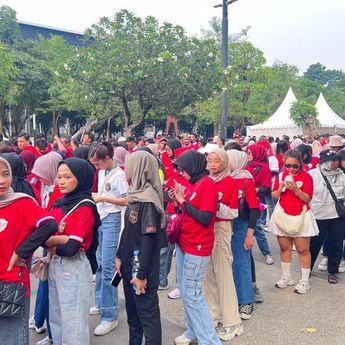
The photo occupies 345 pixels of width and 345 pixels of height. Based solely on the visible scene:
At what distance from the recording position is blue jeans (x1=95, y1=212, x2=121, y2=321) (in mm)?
3973

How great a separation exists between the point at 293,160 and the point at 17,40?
3545cm

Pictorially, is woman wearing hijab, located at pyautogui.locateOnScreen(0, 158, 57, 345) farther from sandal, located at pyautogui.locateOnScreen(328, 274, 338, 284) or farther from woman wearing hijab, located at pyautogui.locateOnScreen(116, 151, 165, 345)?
sandal, located at pyautogui.locateOnScreen(328, 274, 338, 284)

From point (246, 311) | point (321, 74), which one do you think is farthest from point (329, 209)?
point (321, 74)

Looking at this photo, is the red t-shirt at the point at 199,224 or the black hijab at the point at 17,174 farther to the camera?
the black hijab at the point at 17,174

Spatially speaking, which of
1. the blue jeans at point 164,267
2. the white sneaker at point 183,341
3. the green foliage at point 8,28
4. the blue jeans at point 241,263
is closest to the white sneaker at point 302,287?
the blue jeans at point 241,263

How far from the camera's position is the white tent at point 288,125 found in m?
27.8

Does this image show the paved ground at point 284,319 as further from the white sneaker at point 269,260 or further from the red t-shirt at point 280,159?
the red t-shirt at point 280,159

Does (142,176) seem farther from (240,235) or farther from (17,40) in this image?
(17,40)

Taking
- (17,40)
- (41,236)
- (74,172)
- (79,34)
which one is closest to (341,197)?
(74,172)

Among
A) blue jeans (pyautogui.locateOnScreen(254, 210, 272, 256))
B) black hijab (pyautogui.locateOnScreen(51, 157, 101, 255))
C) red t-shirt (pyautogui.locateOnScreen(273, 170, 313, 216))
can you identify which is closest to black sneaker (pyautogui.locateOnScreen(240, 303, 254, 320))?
red t-shirt (pyautogui.locateOnScreen(273, 170, 313, 216))

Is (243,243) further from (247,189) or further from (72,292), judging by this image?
(72,292)

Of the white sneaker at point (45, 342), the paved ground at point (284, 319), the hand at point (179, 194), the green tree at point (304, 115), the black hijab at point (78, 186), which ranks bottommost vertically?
the paved ground at point (284, 319)

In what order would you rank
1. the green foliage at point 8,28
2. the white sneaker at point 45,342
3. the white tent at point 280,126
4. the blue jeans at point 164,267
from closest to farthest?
the white sneaker at point 45,342 < the blue jeans at point 164,267 < the white tent at point 280,126 < the green foliage at point 8,28

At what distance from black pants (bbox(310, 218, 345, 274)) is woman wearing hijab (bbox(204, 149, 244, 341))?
6.19 ft
